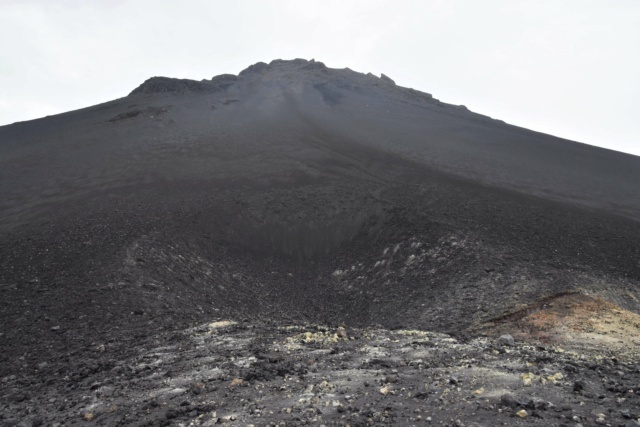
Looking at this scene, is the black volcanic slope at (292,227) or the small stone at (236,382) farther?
the black volcanic slope at (292,227)

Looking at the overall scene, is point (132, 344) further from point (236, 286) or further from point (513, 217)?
point (513, 217)

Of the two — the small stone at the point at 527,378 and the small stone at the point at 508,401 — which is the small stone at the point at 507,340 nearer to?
the small stone at the point at 527,378

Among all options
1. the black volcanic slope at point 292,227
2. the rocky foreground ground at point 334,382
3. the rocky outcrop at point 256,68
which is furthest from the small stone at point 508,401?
the rocky outcrop at point 256,68

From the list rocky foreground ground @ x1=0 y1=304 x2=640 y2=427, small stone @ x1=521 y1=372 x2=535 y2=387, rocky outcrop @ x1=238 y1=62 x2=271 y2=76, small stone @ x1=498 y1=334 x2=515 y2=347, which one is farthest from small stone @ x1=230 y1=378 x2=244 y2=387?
rocky outcrop @ x1=238 y1=62 x2=271 y2=76

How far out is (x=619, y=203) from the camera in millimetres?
24297

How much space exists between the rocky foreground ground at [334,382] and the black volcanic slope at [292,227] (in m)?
1.88

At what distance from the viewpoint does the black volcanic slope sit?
1134 cm

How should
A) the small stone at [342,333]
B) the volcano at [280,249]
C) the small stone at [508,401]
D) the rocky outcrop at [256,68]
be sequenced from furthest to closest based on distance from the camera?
the rocky outcrop at [256,68]
the small stone at [342,333]
the volcano at [280,249]
the small stone at [508,401]

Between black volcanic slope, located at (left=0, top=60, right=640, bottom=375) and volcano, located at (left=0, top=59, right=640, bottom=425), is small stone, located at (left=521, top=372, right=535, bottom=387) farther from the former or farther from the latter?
black volcanic slope, located at (left=0, top=60, right=640, bottom=375)

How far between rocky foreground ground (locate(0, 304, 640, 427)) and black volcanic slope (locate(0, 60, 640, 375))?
1.88m

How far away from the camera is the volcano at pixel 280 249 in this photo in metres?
7.86

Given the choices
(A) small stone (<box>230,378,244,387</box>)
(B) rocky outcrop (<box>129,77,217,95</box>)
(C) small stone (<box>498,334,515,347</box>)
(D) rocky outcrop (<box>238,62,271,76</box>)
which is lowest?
(A) small stone (<box>230,378,244,387</box>)

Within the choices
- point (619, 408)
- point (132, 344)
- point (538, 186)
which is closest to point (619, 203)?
point (538, 186)

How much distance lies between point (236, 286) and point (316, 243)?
15.0 ft
